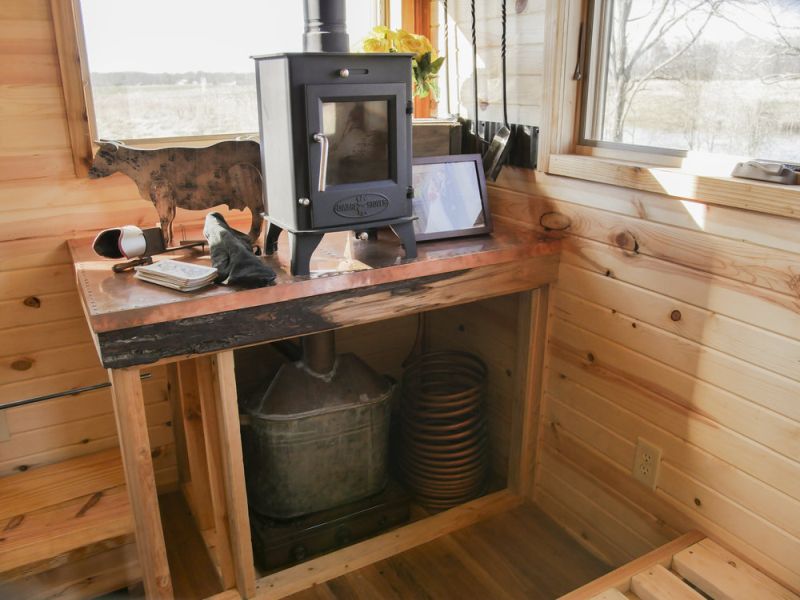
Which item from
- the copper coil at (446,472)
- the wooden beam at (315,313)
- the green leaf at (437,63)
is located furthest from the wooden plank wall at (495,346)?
the green leaf at (437,63)

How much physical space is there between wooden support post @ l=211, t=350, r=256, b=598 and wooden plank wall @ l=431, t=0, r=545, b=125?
110 cm

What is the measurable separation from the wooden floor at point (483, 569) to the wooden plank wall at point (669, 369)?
0.31 ft

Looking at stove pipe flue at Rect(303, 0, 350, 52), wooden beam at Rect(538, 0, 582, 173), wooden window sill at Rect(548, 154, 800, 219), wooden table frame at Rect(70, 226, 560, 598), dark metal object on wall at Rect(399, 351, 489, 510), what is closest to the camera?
wooden window sill at Rect(548, 154, 800, 219)

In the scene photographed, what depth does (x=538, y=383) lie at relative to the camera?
6.91 feet

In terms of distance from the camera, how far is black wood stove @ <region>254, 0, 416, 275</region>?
150 cm

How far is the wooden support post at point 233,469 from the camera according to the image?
62.2 inches

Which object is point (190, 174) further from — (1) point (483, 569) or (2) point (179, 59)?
(1) point (483, 569)

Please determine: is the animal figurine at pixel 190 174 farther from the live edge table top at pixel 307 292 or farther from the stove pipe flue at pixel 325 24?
the stove pipe flue at pixel 325 24

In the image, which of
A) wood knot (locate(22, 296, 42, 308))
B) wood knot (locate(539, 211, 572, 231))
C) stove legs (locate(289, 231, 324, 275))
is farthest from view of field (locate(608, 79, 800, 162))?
wood knot (locate(22, 296, 42, 308))

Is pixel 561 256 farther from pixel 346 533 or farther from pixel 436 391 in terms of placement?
pixel 346 533

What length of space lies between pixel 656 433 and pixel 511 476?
612 millimetres

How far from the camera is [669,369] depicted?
66.5 inches

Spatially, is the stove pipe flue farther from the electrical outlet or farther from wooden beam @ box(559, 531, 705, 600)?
wooden beam @ box(559, 531, 705, 600)

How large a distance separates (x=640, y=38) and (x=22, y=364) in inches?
74.6
